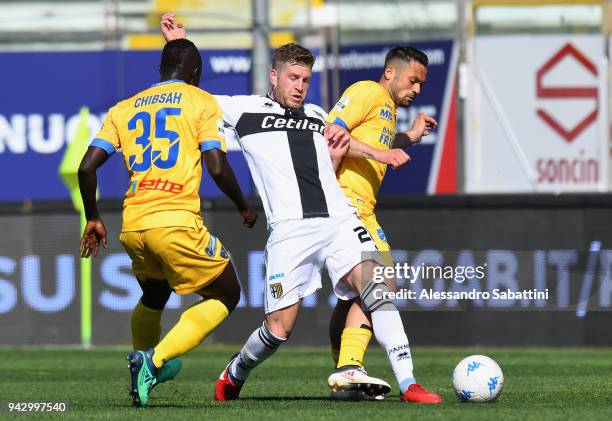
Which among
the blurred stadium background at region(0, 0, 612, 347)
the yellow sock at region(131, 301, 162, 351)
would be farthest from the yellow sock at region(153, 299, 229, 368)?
the blurred stadium background at region(0, 0, 612, 347)

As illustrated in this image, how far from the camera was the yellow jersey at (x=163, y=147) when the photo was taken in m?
7.71

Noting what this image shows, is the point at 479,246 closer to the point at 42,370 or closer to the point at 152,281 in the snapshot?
the point at 42,370

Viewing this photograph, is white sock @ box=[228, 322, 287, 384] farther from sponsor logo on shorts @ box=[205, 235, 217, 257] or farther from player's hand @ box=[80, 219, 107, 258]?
player's hand @ box=[80, 219, 107, 258]

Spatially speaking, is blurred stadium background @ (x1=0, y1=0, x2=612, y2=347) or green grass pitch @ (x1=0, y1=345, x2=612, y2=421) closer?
green grass pitch @ (x1=0, y1=345, x2=612, y2=421)

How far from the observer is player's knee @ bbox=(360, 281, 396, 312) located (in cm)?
793

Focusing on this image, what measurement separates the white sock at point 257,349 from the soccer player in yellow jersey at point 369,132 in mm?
407

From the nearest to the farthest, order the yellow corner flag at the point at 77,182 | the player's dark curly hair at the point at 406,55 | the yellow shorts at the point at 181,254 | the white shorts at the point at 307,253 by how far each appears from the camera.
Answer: the yellow shorts at the point at 181,254, the white shorts at the point at 307,253, the player's dark curly hair at the point at 406,55, the yellow corner flag at the point at 77,182

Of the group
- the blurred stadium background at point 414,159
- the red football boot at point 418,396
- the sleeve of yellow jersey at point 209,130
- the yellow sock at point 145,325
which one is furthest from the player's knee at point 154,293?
the blurred stadium background at point 414,159

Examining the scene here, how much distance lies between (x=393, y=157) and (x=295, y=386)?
2.37m

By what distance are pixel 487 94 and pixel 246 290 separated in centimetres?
557

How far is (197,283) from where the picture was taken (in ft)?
25.6

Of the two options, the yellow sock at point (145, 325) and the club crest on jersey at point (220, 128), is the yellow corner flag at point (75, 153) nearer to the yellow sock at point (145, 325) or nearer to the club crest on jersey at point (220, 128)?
the yellow sock at point (145, 325)

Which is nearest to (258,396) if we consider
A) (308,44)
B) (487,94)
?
(308,44)

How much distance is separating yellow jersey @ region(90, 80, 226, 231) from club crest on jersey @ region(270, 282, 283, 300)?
0.57 m
